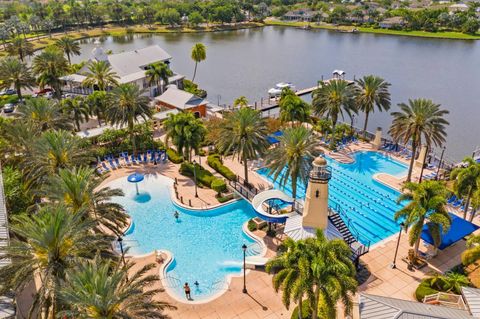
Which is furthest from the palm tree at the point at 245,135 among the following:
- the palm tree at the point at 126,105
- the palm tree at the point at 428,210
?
the palm tree at the point at 428,210

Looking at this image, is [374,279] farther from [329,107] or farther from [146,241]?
[329,107]

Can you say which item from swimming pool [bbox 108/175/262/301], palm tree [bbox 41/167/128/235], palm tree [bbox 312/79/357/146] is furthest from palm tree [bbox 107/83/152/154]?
palm tree [bbox 312/79/357/146]

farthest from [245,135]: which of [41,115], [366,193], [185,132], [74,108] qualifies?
[74,108]

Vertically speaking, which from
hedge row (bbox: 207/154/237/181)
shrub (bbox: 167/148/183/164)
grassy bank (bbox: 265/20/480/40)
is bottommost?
shrub (bbox: 167/148/183/164)

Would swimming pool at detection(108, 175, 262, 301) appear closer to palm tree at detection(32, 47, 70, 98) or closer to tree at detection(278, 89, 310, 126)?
tree at detection(278, 89, 310, 126)

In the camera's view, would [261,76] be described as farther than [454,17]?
No

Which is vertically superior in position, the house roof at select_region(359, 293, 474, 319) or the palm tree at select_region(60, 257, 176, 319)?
the palm tree at select_region(60, 257, 176, 319)

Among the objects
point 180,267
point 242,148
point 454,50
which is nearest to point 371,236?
point 242,148

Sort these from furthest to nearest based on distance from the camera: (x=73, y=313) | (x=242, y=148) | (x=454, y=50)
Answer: (x=454, y=50), (x=242, y=148), (x=73, y=313)
